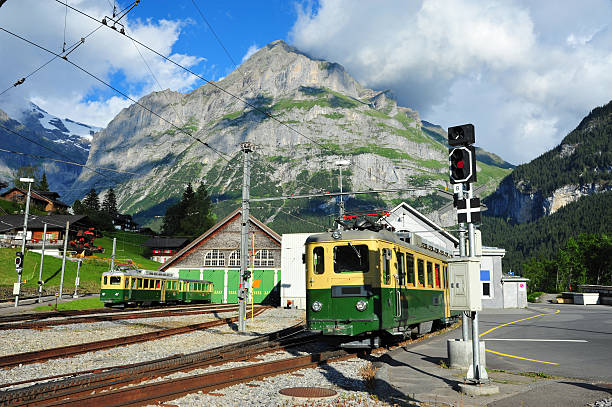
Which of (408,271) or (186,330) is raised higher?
(408,271)

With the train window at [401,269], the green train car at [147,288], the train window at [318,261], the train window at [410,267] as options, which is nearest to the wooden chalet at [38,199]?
the green train car at [147,288]

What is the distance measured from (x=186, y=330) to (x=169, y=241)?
83330 mm

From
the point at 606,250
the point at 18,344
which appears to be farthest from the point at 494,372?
the point at 606,250

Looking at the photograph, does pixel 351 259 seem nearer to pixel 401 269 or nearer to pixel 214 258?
pixel 401 269

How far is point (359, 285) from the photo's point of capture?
12695mm

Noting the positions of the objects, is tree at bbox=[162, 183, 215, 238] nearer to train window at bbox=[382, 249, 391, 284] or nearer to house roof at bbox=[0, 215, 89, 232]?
house roof at bbox=[0, 215, 89, 232]

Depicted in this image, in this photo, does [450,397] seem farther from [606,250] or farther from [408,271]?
[606,250]

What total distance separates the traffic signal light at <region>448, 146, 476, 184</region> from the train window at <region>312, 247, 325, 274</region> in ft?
17.7

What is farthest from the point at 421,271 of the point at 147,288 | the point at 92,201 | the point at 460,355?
the point at 92,201

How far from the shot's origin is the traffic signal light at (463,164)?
911 centimetres

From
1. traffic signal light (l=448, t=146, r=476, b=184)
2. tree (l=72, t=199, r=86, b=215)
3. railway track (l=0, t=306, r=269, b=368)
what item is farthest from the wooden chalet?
traffic signal light (l=448, t=146, r=476, b=184)

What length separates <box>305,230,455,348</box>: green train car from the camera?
1250cm

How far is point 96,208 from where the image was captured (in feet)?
431

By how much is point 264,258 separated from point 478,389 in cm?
4236
